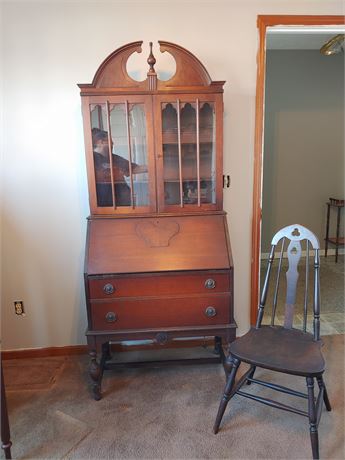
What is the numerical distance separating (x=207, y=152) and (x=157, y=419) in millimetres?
1580

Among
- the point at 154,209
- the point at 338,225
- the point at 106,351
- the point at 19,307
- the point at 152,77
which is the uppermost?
the point at 152,77

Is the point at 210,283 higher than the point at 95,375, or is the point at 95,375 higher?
the point at 210,283

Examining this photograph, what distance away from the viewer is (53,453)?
159cm

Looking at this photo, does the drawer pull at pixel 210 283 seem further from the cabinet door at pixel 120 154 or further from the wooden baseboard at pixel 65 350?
the wooden baseboard at pixel 65 350

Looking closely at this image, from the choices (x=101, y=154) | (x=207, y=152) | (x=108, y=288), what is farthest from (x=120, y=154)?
(x=108, y=288)

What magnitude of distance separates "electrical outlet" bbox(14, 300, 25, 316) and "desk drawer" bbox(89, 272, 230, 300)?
2.67ft

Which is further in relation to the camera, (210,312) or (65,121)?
(65,121)

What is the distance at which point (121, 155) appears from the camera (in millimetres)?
1955

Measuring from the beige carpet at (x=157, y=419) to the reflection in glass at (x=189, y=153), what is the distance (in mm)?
1185

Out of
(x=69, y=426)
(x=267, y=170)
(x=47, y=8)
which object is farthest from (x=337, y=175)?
(x=69, y=426)

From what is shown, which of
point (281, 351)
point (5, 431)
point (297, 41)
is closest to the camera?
point (5, 431)

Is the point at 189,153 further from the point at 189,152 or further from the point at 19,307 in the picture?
the point at 19,307

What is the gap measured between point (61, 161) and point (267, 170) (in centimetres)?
Result: 267

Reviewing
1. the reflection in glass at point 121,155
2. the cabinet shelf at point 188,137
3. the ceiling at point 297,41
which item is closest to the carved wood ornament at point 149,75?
the reflection in glass at point 121,155
